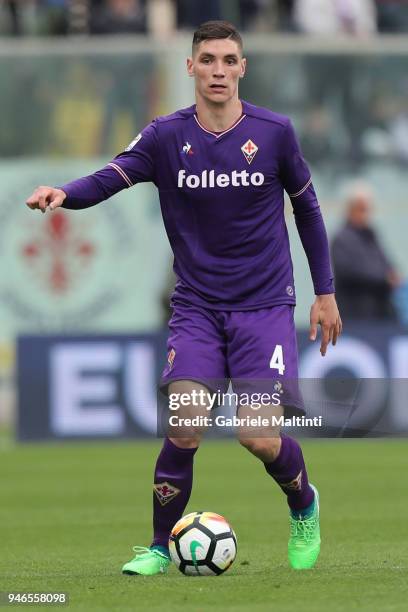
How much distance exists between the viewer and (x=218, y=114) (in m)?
7.41

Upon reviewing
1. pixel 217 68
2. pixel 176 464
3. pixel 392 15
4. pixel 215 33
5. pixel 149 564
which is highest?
pixel 215 33

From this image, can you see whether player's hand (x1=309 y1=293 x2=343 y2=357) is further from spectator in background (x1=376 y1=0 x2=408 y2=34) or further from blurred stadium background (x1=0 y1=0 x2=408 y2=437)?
spectator in background (x1=376 y1=0 x2=408 y2=34)

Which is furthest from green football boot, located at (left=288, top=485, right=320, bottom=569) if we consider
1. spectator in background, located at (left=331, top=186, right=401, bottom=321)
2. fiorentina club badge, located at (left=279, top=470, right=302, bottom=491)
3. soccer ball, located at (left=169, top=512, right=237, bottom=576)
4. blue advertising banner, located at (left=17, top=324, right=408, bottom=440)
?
spectator in background, located at (left=331, top=186, right=401, bottom=321)

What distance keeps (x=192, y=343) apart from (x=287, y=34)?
1252 centimetres

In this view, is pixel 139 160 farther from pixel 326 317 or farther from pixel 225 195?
pixel 326 317

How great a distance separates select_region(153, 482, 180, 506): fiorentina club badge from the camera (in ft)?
24.3

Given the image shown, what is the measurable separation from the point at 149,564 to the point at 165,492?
0.33 metres

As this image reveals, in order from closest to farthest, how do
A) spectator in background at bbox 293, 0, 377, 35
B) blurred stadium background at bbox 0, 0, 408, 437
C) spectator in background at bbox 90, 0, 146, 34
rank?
1. blurred stadium background at bbox 0, 0, 408, 437
2. spectator in background at bbox 90, 0, 146, 34
3. spectator in background at bbox 293, 0, 377, 35

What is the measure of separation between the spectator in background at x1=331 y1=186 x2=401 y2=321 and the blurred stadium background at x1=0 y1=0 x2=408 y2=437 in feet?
3.24

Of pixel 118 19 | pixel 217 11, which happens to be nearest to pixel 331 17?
pixel 217 11

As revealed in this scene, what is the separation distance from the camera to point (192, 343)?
23.9 feet

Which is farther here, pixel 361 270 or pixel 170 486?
pixel 361 270

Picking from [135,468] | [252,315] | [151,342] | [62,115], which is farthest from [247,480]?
[62,115]

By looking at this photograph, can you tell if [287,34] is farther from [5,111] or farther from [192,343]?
[192,343]
